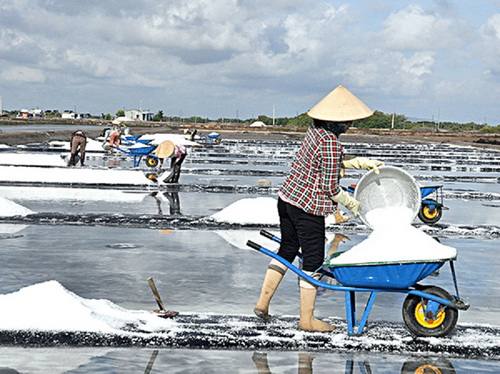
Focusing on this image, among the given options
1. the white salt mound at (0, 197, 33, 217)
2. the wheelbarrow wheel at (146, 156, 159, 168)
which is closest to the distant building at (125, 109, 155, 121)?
the wheelbarrow wheel at (146, 156, 159, 168)

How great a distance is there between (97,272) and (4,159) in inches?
636

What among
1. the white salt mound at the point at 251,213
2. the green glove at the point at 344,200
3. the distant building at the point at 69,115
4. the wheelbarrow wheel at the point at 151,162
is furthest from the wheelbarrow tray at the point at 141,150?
the distant building at the point at 69,115

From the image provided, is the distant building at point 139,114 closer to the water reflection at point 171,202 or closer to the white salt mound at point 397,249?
the water reflection at point 171,202

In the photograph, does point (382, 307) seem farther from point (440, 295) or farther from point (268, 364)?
point (268, 364)

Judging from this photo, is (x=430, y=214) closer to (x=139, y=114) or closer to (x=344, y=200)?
(x=344, y=200)

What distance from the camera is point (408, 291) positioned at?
517 centimetres

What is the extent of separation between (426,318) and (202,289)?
2.26 meters

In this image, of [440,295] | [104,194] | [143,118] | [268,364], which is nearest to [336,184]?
[440,295]

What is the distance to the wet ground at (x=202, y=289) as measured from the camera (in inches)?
187

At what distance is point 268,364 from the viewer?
4.67m

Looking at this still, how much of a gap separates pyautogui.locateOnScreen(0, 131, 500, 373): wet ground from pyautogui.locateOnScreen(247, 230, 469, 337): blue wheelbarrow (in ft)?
0.39

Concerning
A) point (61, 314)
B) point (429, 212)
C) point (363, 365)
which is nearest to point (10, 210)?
point (61, 314)

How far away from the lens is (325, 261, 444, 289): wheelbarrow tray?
501 cm

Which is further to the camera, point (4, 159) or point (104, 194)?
point (4, 159)
